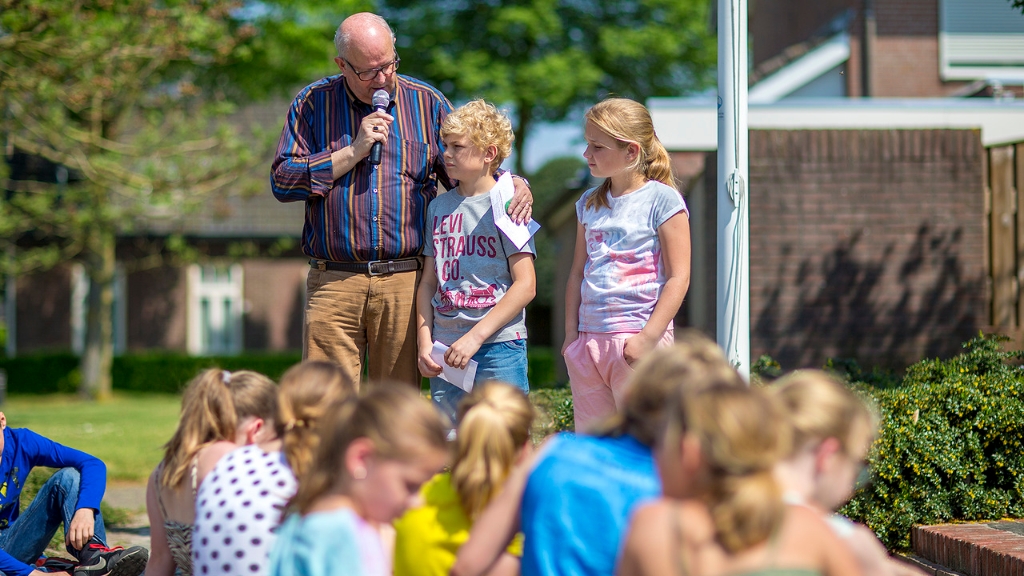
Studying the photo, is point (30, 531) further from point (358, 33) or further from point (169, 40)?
point (169, 40)

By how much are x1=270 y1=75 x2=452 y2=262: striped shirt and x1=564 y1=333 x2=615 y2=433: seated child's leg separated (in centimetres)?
82

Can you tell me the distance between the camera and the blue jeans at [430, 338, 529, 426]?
12.9 ft

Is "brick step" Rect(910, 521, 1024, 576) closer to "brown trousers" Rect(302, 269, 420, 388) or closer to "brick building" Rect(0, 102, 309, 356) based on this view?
"brown trousers" Rect(302, 269, 420, 388)

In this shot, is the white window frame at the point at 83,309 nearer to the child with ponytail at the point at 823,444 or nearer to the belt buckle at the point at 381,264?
the belt buckle at the point at 381,264

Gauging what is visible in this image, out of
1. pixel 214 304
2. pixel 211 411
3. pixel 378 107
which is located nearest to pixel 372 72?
pixel 378 107

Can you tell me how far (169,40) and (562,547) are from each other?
932 centimetres

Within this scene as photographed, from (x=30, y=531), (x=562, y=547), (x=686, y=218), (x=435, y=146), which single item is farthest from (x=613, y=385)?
(x=30, y=531)

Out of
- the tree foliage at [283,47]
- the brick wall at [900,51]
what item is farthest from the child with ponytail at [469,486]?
the tree foliage at [283,47]

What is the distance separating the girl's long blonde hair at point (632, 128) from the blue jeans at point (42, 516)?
254cm

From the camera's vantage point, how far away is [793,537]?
6.13ft

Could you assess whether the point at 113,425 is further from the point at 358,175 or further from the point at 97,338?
the point at 358,175

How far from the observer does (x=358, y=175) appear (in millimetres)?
4121

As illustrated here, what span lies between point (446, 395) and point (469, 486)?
1.50 metres

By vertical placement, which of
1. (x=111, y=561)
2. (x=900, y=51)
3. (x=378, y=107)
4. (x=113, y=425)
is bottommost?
(x=113, y=425)
